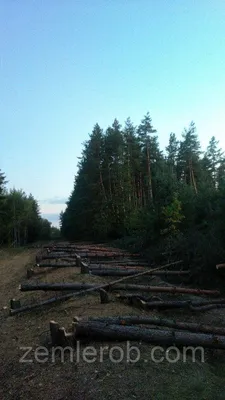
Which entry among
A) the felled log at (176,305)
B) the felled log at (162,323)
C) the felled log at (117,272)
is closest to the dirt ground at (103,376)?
the felled log at (162,323)

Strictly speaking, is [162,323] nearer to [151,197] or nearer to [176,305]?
[176,305]

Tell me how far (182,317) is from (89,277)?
4629mm

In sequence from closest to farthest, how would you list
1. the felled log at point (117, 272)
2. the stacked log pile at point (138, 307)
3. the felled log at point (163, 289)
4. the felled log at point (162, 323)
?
the stacked log pile at point (138, 307), the felled log at point (162, 323), the felled log at point (163, 289), the felled log at point (117, 272)

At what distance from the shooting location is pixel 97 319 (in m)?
6.79

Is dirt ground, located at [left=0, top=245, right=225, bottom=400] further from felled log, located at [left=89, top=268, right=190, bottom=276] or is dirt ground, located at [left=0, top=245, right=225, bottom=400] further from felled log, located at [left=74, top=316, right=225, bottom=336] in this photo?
felled log, located at [left=89, top=268, right=190, bottom=276]

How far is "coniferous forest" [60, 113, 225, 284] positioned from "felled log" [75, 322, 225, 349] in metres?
6.60

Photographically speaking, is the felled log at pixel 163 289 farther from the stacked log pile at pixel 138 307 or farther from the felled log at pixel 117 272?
the felled log at pixel 117 272

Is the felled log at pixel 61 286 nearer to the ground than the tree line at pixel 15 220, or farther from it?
nearer to the ground

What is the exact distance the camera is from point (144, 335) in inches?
→ 242

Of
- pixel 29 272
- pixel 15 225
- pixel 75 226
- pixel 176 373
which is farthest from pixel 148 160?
pixel 176 373

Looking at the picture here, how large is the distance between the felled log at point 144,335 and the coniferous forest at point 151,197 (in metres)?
6.60

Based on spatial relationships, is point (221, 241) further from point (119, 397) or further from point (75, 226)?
point (75, 226)

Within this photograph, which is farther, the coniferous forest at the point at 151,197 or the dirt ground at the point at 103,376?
the coniferous forest at the point at 151,197

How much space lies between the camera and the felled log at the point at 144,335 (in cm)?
594
